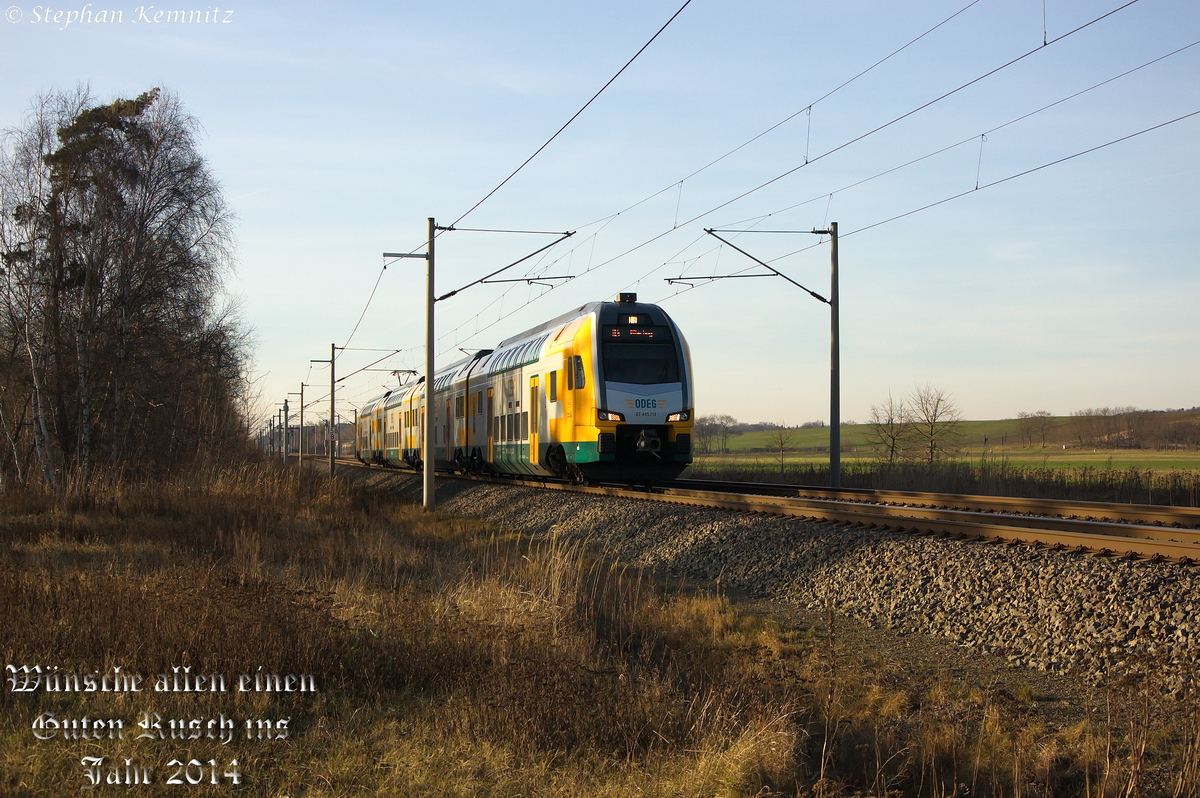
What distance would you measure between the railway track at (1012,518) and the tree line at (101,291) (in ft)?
54.1

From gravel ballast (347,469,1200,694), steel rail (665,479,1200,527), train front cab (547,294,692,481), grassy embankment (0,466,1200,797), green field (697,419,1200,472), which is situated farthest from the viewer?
green field (697,419,1200,472)

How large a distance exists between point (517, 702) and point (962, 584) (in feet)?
17.4

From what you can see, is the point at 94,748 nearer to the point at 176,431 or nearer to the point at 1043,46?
the point at 1043,46

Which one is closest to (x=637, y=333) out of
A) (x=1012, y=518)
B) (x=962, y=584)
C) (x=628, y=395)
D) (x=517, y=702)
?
(x=628, y=395)

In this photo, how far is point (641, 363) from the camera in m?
19.2

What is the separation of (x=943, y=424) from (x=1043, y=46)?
27.3m

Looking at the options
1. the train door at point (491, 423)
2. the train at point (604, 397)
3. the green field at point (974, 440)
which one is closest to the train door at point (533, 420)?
the train at point (604, 397)

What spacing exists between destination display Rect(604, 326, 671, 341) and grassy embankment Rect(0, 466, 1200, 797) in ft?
31.1

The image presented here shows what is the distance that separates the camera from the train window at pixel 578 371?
63.0 feet

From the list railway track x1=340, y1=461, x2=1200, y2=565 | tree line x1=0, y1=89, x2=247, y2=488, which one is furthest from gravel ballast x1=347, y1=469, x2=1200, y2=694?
tree line x1=0, y1=89, x2=247, y2=488

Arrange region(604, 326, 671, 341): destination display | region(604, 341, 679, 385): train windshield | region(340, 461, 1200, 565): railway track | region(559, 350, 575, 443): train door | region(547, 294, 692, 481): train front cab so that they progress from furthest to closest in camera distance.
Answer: region(559, 350, 575, 443): train door → region(604, 326, 671, 341): destination display → region(604, 341, 679, 385): train windshield → region(547, 294, 692, 481): train front cab → region(340, 461, 1200, 565): railway track

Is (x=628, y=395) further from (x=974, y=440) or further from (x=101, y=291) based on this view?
(x=974, y=440)

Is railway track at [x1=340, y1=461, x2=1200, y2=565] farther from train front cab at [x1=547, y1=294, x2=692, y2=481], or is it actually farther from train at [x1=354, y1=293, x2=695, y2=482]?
train at [x1=354, y1=293, x2=695, y2=482]

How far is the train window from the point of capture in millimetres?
19203
